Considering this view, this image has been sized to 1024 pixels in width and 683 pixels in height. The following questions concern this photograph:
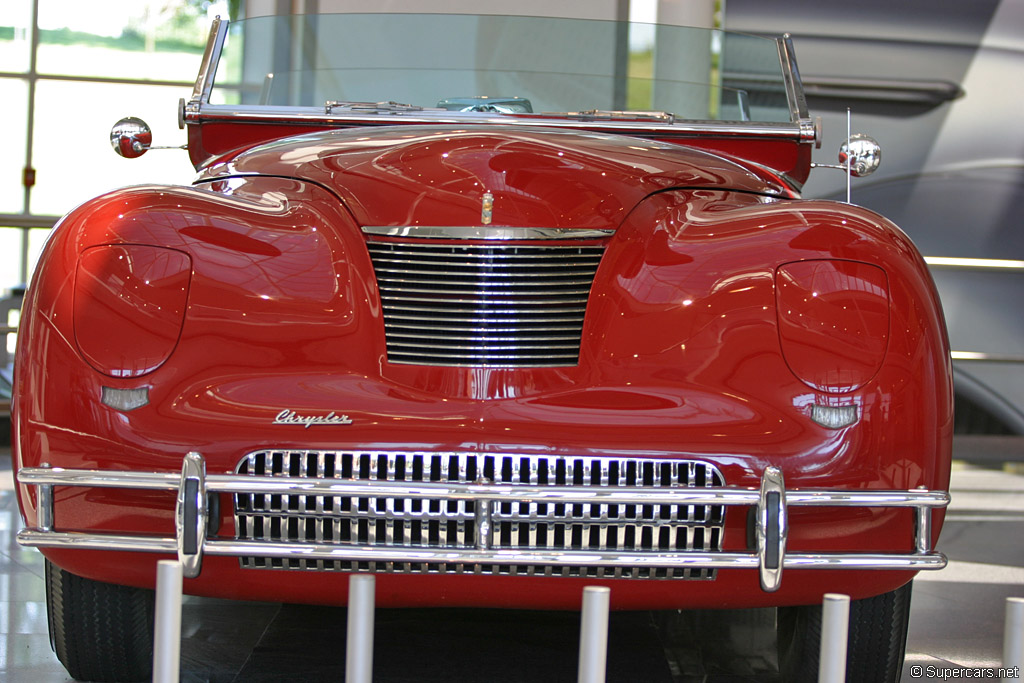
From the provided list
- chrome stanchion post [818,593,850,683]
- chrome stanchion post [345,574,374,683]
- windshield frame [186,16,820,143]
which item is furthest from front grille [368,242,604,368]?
windshield frame [186,16,820,143]

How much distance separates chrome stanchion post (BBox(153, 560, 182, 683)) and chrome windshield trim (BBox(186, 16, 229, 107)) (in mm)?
2014

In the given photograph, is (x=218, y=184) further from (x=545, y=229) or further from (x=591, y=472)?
(x=591, y=472)

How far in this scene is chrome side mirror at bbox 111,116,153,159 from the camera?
127 inches

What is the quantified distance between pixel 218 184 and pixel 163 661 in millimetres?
1376

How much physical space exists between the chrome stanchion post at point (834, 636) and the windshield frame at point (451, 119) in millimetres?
1844

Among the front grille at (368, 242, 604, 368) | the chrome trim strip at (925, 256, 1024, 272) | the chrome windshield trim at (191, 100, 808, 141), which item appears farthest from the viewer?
the chrome trim strip at (925, 256, 1024, 272)

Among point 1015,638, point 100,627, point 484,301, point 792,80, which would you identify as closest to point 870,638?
point 1015,638

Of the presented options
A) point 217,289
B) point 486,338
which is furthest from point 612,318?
point 217,289

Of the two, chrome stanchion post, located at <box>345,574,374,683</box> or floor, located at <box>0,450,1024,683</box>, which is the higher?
chrome stanchion post, located at <box>345,574,374,683</box>

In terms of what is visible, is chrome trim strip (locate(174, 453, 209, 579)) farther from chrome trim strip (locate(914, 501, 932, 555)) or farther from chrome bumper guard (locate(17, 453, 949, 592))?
chrome trim strip (locate(914, 501, 932, 555))

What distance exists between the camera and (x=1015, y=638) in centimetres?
148

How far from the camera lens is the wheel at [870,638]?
80.2 inches

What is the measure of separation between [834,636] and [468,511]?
61 cm

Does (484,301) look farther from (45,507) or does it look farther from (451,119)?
(451,119)
